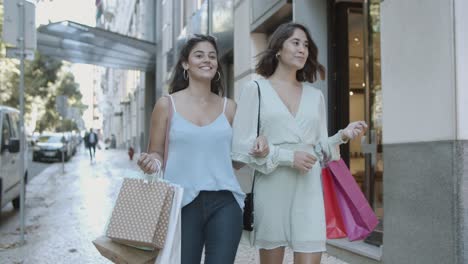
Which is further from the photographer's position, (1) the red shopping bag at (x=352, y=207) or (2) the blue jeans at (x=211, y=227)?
(1) the red shopping bag at (x=352, y=207)

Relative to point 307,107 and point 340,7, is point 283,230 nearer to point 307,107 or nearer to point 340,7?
point 307,107

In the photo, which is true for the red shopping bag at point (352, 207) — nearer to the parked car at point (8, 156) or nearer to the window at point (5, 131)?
the parked car at point (8, 156)

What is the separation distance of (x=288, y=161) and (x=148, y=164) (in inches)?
29.0

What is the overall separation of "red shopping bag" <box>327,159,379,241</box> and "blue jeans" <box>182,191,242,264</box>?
677 mm

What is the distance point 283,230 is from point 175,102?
37.0 inches

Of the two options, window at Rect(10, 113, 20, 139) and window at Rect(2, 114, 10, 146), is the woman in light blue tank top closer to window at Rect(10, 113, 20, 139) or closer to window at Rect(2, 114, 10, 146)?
window at Rect(2, 114, 10, 146)

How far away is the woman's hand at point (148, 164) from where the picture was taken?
8.71ft

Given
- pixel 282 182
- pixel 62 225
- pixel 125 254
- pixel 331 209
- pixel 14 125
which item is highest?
pixel 14 125

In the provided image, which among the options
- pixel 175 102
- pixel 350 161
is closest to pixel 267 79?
pixel 175 102

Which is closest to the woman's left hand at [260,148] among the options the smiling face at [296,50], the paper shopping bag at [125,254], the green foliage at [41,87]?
the smiling face at [296,50]

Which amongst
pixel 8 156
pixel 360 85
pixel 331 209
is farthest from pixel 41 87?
pixel 331 209

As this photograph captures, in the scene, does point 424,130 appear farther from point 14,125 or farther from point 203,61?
point 14,125

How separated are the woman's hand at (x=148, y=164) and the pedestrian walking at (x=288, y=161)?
Result: 1.49 ft

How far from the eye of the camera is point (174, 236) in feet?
8.63
